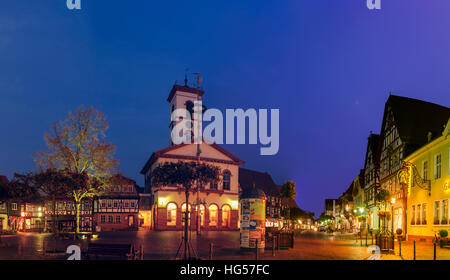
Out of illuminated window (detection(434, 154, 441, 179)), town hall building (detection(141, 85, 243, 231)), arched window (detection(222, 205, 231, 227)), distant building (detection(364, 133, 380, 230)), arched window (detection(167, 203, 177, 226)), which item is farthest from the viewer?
arched window (detection(222, 205, 231, 227))

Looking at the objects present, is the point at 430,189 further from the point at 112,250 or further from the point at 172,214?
the point at 172,214

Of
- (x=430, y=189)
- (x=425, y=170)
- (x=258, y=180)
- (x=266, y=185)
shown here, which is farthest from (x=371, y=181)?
(x=266, y=185)

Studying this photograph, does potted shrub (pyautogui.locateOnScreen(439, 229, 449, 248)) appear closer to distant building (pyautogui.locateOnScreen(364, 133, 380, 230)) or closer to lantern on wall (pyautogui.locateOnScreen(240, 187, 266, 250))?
lantern on wall (pyautogui.locateOnScreen(240, 187, 266, 250))

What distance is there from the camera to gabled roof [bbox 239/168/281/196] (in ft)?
283

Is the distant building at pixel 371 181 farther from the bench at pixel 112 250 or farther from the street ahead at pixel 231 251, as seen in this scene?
the bench at pixel 112 250

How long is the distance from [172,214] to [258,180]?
2999 cm

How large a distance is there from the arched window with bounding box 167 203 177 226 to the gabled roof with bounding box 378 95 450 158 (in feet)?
114

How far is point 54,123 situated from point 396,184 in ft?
101

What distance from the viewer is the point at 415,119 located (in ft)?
127

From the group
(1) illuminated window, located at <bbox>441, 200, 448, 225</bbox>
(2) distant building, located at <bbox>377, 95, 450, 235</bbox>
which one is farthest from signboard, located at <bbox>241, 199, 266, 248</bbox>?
(2) distant building, located at <bbox>377, 95, 450, 235</bbox>

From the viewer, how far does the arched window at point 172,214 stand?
208ft

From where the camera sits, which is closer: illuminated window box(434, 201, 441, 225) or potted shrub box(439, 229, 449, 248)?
potted shrub box(439, 229, 449, 248)

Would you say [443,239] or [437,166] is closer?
[443,239]
